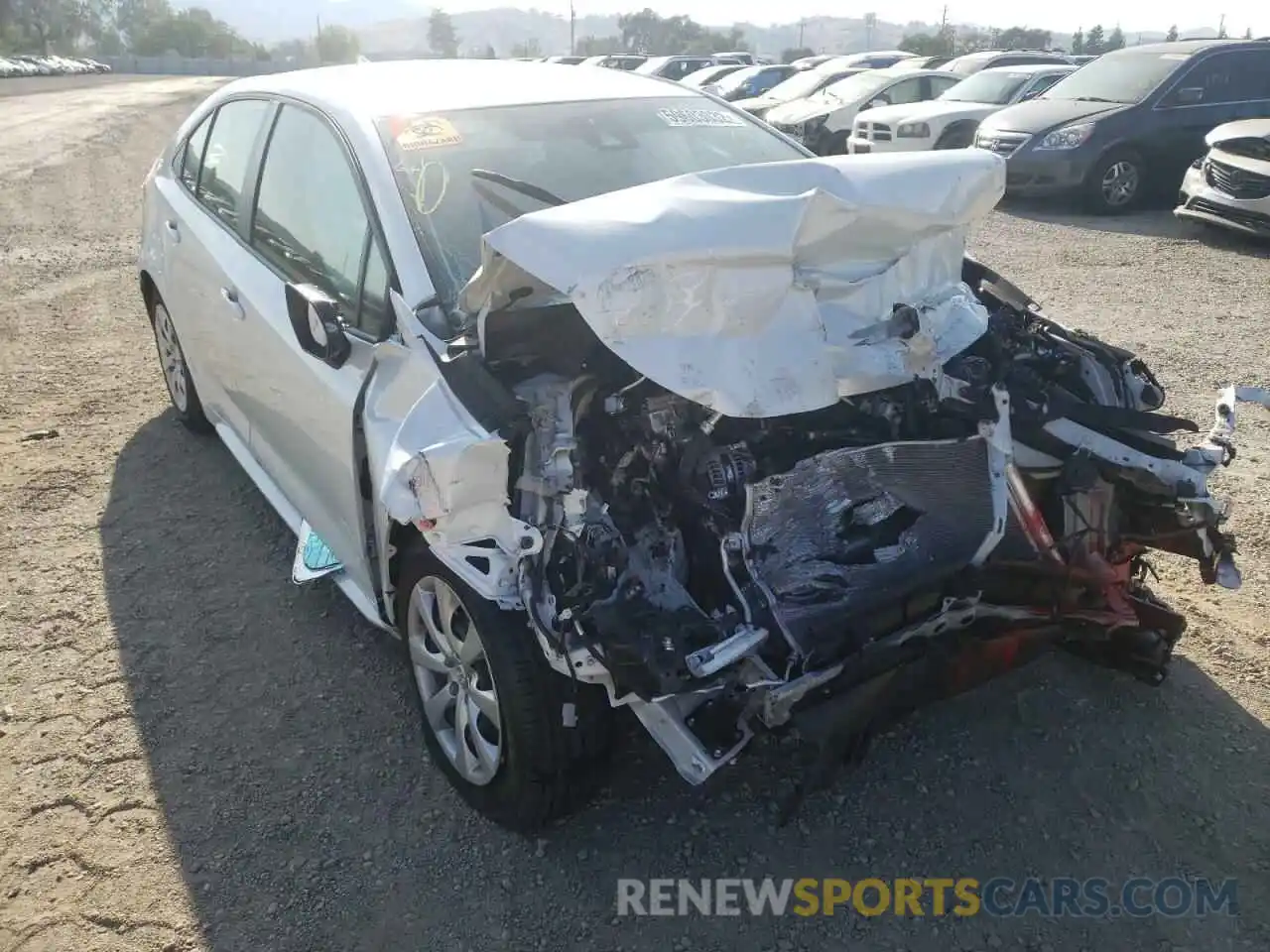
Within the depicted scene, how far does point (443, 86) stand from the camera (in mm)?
3543

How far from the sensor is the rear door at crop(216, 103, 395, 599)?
2.94 metres

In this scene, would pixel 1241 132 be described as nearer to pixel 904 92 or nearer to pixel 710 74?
pixel 904 92

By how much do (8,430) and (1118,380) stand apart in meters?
5.32

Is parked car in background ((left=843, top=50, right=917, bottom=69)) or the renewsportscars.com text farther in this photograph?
parked car in background ((left=843, top=50, right=917, bottom=69))

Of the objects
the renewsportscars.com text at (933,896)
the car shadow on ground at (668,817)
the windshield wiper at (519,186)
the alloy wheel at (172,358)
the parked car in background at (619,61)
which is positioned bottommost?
the renewsportscars.com text at (933,896)

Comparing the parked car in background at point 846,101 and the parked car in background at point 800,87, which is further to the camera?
the parked car in background at point 800,87

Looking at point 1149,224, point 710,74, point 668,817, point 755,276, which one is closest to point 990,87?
point 1149,224

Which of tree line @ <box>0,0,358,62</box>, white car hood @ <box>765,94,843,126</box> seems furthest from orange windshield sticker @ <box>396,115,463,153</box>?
tree line @ <box>0,0,358,62</box>

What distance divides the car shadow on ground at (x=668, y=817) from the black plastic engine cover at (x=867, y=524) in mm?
422

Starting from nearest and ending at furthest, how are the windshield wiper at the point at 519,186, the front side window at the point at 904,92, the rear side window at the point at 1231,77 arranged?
the windshield wiper at the point at 519,186
the rear side window at the point at 1231,77
the front side window at the point at 904,92

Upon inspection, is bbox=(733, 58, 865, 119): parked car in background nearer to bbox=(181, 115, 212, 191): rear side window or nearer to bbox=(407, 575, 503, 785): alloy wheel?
bbox=(181, 115, 212, 191): rear side window

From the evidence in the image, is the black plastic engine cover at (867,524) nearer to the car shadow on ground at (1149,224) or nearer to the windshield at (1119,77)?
the car shadow on ground at (1149,224)

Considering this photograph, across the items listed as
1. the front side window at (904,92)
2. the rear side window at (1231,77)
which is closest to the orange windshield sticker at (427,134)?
the rear side window at (1231,77)

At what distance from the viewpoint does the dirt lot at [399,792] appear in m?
2.48
